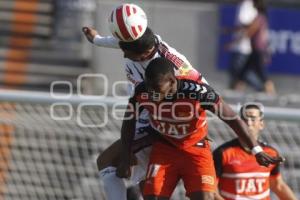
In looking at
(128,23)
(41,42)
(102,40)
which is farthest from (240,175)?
(41,42)

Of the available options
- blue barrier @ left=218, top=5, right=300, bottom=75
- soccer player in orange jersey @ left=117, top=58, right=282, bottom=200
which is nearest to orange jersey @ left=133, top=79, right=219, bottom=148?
soccer player in orange jersey @ left=117, top=58, right=282, bottom=200

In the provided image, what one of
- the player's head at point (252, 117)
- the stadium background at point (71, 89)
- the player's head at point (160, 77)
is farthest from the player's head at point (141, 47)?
the stadium background at point (71, 89)

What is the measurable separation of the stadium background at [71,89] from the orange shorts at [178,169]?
161 cm

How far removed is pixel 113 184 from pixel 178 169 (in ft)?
1.94

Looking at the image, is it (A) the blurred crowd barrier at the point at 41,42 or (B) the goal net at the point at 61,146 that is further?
(A) the blurred crowd barrier at the point at 41,42

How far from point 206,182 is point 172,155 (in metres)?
0.35

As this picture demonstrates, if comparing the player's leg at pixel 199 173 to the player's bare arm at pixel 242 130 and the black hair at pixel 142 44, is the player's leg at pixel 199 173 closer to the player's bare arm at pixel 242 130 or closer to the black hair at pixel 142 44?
the player's bare arm at pixel 242 130

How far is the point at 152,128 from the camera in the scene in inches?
338

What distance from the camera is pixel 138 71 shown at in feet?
27.1

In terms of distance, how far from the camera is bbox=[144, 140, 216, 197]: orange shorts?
8.34 m

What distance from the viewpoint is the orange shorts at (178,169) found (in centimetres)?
834

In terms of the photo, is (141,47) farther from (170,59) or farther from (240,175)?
(240,175)

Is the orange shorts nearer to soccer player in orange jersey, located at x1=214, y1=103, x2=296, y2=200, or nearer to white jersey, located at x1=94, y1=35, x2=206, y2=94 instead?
white jersey, located at x1=94, y1=35, x2=206, y2=94

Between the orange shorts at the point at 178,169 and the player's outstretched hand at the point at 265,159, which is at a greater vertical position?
the player's outstretched hand at the point at 265,159
